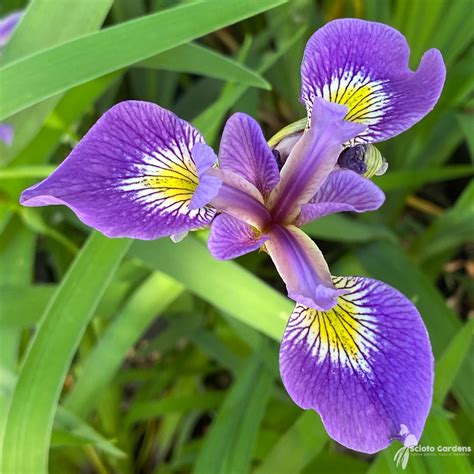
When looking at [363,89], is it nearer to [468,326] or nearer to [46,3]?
[468,326]

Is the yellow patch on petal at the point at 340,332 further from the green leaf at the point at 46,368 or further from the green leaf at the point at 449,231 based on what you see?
the green leaf at the point at 449,231

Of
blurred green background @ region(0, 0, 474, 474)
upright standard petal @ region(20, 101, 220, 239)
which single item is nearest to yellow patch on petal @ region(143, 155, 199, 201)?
upright standard petal @ region(20, 101, 220, 239)

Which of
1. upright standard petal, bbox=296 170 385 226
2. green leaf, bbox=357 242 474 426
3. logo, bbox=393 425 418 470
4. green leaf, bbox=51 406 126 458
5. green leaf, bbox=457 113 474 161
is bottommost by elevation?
green leaf, bbox=51 406 126 458

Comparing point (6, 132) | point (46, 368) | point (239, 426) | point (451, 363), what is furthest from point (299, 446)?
point (6, 132)

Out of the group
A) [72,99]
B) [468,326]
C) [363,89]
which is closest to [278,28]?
[72,99]

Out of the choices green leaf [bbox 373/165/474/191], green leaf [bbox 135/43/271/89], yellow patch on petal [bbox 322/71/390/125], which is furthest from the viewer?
green leaf [bbox 373/165/474/191]

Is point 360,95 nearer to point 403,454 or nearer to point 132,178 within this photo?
point 132,178

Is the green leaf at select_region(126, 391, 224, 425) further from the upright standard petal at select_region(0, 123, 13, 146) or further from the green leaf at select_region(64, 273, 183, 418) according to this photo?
the upright standard petal at select_region(0, 123, 13, 146)
